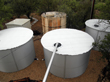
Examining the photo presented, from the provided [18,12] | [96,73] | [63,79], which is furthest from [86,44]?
[18,12]

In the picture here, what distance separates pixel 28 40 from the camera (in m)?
7.50

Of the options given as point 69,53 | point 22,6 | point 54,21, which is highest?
point 22,6

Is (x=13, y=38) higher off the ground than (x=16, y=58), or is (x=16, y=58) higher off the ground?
(x=13, y=38)

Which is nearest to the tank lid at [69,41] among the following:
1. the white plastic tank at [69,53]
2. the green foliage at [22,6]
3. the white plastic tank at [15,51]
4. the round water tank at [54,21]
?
the white plastic tank at [69,53]

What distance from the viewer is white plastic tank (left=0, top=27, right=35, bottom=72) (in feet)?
22.1

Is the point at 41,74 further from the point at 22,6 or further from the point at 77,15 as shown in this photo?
the point at 22,6

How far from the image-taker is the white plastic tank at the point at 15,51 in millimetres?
6727

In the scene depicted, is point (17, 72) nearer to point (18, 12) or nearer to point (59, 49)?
point (59, 49)

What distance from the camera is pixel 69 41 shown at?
24.2ft

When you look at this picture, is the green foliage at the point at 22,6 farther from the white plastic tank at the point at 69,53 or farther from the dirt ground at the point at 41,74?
the dirt ground at the point at 41,74

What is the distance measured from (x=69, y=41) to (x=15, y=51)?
432 centimetres

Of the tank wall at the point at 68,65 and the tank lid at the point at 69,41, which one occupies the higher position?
the tank lid at the point at 69,41

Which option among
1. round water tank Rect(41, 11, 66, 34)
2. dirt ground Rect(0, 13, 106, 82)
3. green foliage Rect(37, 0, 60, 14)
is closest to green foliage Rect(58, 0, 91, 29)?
round water tank Rect(41, 11, 66, 34)

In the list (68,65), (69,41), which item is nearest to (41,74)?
(68,65)
